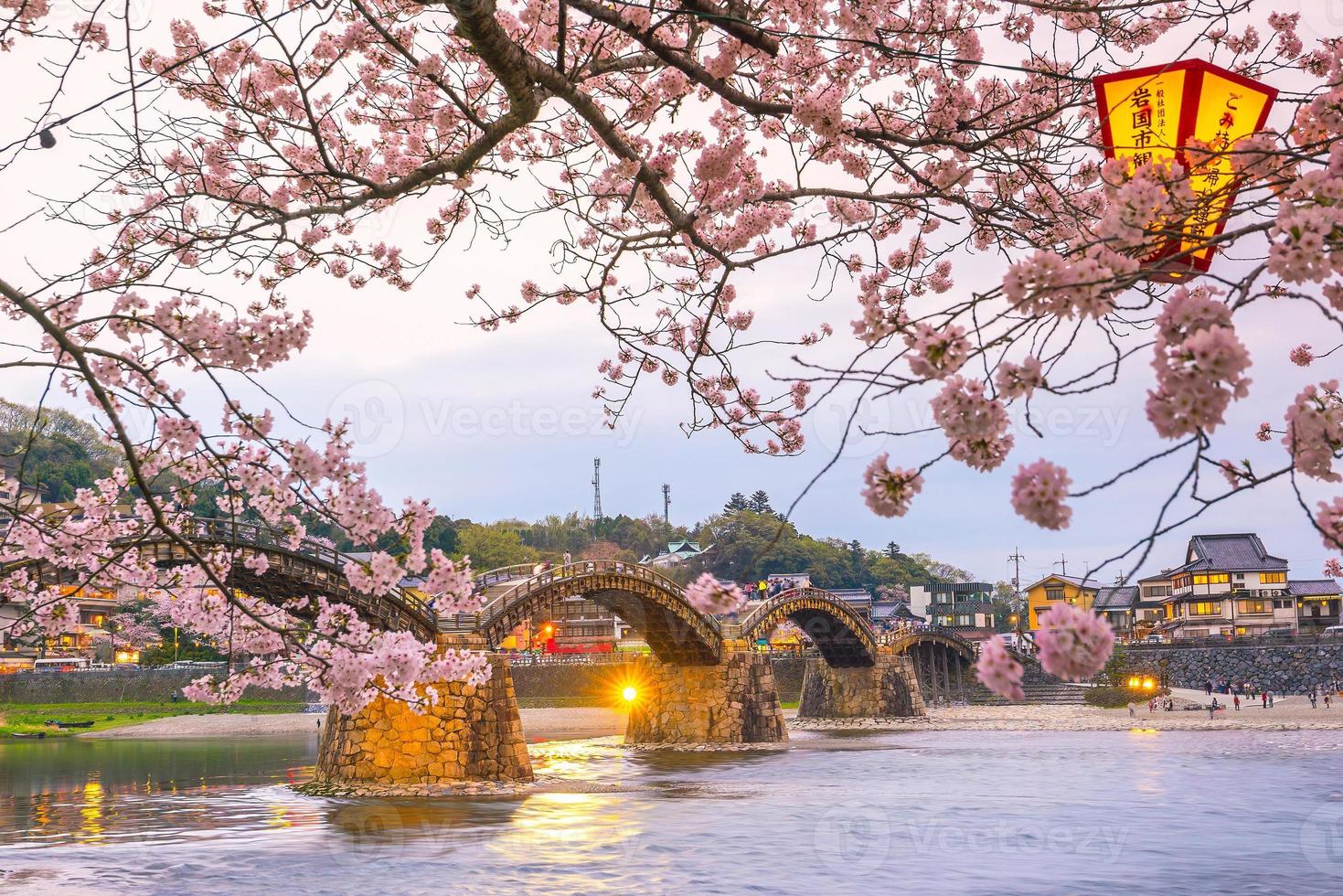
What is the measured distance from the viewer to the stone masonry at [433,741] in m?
25.9

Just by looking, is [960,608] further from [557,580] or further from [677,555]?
[557,580]

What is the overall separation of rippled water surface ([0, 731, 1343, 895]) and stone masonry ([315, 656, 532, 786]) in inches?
39.5

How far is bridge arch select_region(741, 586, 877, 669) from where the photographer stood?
45281 mm

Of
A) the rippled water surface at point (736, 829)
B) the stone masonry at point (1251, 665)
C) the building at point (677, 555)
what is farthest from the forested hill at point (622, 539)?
the rippled water surface at point (736, 829)

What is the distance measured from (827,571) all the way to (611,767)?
239 ft

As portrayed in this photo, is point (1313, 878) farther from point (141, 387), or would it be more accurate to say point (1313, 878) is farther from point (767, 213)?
point (141, 387)

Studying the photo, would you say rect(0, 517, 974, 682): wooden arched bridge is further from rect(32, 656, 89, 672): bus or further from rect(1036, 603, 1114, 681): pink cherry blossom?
rect(32, 656, 89, 672): bus

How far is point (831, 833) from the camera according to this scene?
21328mm

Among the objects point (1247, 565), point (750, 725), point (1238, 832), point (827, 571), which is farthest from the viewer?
point (827, 571)

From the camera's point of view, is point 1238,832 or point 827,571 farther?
point 827,571

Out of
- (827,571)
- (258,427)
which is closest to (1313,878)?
(258,427)

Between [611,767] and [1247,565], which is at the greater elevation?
[1247,565]

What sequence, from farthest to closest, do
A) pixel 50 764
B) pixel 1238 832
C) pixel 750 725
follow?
pixel 750 725, pixel 50 764, pixel 1238 832

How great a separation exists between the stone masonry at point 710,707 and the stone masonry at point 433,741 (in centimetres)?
1481
